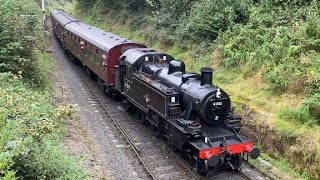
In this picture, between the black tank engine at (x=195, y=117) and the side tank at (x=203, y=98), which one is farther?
the side tank at (x=203, y=98)

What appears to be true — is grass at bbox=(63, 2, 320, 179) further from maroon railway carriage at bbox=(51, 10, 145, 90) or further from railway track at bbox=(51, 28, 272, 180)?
maroon railway carriage at bbox=(51, 10, 145, 90)

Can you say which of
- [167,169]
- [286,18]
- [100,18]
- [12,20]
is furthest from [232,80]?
[100,18]

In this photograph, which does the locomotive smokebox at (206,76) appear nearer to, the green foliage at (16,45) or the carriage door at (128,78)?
the carriage door at (128,78)

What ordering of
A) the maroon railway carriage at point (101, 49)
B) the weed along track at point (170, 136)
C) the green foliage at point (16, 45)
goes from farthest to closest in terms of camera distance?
the maroon railway carriage at point (101, 49) < the green foliage at point (16, 45) < the weed along track at point (170, 136)

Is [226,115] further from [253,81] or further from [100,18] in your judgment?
[100,18]

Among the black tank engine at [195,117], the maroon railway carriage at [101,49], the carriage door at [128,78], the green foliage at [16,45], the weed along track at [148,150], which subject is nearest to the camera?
the black tank engine at [195,117]

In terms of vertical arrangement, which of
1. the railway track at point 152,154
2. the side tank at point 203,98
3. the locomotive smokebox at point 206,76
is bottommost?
the railway track at point 152,154

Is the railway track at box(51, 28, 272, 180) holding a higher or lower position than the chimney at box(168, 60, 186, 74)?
lower

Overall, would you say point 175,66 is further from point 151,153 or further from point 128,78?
point 128,78

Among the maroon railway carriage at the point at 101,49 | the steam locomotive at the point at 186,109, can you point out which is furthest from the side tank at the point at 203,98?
the maroon railway carriage at the point at 101,49

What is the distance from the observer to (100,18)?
4281 cm

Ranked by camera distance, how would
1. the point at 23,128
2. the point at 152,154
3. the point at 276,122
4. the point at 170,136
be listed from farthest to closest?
the point at 152,154 → the point at 276,122 → the point at 170,136 → the point at 23,128

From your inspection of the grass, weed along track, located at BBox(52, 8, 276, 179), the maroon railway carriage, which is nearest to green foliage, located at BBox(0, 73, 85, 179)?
weed along track, located at BBox(52, 8, 276, 179)

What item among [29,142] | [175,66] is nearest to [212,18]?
[175,66]
